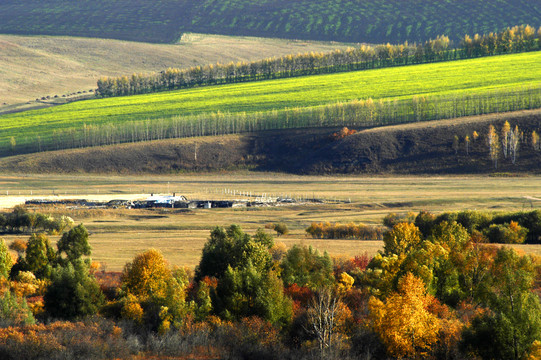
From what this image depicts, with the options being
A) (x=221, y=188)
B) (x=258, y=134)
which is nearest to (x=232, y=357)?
(x=221, y=188)

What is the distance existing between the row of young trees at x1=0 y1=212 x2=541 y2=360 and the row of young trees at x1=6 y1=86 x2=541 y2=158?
10478cm

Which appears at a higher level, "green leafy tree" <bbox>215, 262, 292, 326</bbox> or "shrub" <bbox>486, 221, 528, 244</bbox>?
"shrub" <bbox>486, 221, 528, 244</bbox>

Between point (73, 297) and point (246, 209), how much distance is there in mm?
50049

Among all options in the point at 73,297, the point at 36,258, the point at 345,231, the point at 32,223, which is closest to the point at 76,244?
the point at 36,258

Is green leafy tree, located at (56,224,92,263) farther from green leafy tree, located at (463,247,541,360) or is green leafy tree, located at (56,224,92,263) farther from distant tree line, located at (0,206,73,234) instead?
green leafy tree, located at (463,247,541,360)

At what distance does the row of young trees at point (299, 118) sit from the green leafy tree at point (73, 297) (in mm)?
117798

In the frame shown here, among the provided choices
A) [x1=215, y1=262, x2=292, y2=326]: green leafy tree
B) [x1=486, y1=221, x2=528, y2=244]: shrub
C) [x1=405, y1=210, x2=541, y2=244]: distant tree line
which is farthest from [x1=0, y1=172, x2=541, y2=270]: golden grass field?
[x1=215, y1=262, x2=292, y2=326]: green leafy tree

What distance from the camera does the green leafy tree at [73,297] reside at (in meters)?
42.9

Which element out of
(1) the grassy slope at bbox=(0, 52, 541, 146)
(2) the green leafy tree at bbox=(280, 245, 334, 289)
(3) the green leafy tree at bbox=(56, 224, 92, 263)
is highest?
(1) the grassy slope at bbox=(0, 52, 541, 146)

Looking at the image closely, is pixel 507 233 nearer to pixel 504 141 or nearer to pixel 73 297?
pixel 73 297

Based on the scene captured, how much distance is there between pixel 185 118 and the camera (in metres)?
173

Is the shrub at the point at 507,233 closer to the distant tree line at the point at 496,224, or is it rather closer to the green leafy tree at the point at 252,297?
the distant tree line at the point at 496,224

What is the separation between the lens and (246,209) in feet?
302

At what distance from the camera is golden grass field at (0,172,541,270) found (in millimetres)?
66438
